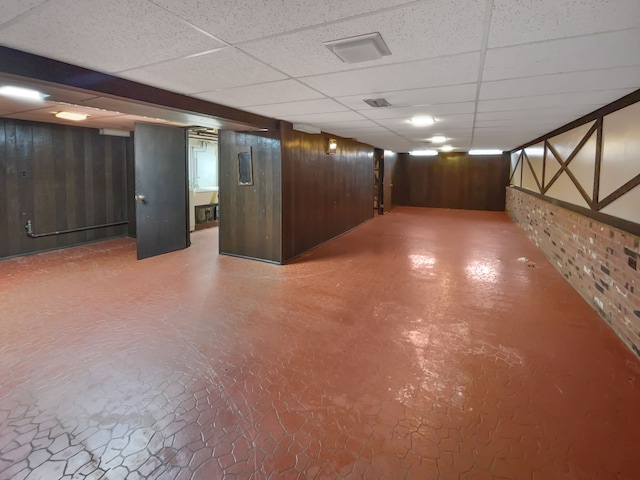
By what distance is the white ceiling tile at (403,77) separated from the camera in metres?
2.39

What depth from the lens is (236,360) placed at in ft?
8.87

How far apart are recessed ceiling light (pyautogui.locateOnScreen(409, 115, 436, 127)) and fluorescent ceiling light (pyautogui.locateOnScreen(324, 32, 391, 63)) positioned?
262 cm

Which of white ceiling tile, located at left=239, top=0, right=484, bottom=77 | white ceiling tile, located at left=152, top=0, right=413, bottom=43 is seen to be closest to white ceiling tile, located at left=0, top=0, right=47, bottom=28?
white ceiling tile, located at left=152, top=0, right=413, bottom=43

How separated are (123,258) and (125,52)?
4.20 m

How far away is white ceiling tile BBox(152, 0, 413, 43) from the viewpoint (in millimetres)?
1583

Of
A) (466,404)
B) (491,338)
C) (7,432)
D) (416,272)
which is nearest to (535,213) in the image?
(416,272)

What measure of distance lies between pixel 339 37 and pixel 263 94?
5.16ft

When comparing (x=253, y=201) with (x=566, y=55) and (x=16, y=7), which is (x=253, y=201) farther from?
(x=566, y=55)

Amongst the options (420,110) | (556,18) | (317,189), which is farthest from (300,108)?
(556,18)

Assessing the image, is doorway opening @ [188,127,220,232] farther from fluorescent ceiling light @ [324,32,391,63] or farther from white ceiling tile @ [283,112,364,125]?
fluorescent ceiling light @ [324,32,391,63]

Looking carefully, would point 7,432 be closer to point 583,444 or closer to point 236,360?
point 236,360

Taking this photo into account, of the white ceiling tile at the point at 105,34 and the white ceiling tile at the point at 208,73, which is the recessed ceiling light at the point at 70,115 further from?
the white ceiling tile at the point at 105,34

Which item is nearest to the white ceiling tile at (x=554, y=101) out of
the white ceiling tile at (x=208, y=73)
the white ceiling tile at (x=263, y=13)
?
the white ceiling tile at (x=208, y=73)

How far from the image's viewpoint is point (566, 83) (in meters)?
2.88
